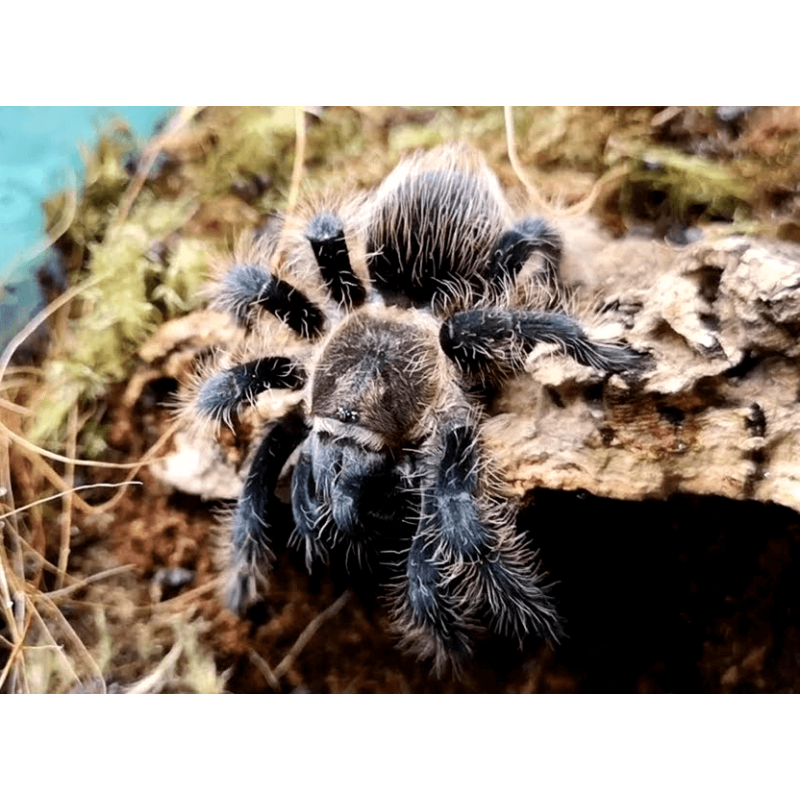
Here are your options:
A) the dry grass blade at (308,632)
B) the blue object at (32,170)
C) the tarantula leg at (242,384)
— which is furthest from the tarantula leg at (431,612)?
the blue object at (32,170)

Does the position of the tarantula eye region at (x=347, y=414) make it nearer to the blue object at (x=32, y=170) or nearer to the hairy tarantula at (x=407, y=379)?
the hairy tarantula at (x=407, y=379)

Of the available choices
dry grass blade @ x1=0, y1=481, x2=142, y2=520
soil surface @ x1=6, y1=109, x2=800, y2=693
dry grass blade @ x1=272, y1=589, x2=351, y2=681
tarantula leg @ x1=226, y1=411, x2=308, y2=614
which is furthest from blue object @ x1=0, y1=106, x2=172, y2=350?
dry grass blade @ x1=272, y1=589, x2=351, y2=681

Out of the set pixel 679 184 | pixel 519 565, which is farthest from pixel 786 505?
pixel 679 184

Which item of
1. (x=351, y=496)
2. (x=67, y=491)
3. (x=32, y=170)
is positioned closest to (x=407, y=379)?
(x=351, y=496)

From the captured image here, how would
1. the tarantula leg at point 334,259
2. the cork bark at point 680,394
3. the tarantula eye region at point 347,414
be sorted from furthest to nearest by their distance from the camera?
the tarantula leg at point 334,259 < the tarantula eye region at point 347,414 < the cork bark at point 680,394
